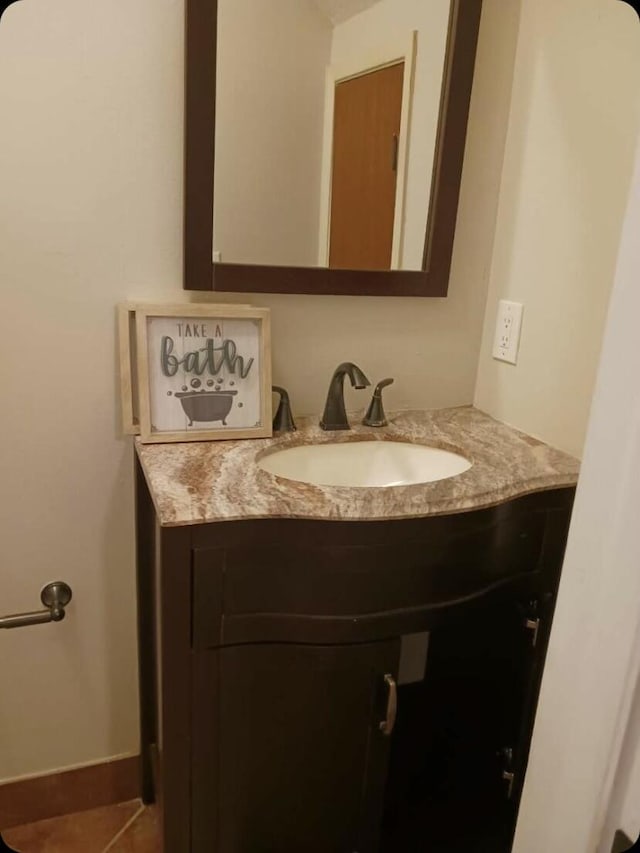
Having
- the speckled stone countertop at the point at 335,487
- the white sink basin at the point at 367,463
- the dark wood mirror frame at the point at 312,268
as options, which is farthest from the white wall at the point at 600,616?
the dark wood mirror frame at the point at 312,268

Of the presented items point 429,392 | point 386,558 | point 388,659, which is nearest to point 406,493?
point 386,558

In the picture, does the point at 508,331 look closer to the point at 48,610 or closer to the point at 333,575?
the point at 333,575

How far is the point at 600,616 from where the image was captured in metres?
0.44

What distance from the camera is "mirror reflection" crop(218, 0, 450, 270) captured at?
1.18 metres

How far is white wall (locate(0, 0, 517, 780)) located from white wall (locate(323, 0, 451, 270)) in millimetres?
100

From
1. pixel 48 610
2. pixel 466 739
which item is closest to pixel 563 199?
pixel 466 739

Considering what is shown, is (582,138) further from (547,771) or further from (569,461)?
(547,771)

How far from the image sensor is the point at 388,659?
106 centimetres

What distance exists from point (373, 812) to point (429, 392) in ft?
2.77

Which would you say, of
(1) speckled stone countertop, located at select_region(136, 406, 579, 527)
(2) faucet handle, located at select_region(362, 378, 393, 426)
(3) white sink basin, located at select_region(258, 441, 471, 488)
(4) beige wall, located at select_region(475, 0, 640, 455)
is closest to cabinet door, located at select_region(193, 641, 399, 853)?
(1) speckled stone countertop, located at select_region(136, 406, 579, 527)

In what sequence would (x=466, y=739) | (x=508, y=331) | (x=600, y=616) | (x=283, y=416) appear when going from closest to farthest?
1. (x=600, y=616)
2. (x=466, y=739)
3. (x=283, y=416)
4. (x=508, y=331)

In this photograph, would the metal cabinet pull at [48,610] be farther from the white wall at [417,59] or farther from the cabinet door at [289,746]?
the white wall at [417,59]

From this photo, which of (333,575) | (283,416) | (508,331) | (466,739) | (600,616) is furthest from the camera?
(508,331)

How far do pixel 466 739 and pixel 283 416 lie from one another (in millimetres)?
687
